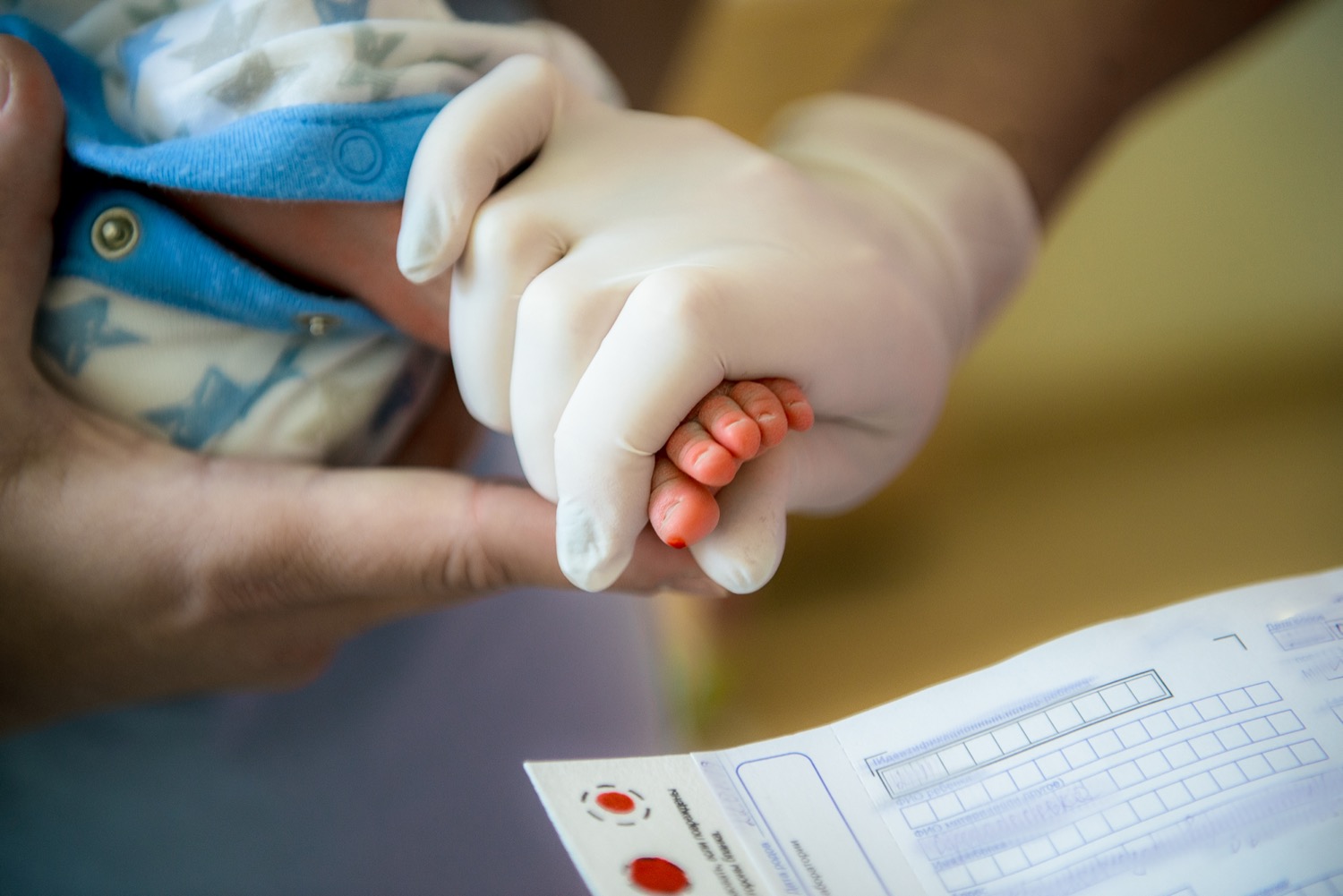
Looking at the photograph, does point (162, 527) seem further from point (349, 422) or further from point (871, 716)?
point (871, 716)

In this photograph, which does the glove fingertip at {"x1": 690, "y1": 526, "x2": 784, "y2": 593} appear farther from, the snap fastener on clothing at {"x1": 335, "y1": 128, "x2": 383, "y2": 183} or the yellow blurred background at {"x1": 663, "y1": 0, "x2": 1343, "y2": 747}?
the yellow blurred background at {"x1": 663, "y1": 0, "x2": 1343, "y2": 747}

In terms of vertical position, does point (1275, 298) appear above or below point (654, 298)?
above

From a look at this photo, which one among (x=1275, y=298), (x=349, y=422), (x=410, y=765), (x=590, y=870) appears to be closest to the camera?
(x=590, y=870)

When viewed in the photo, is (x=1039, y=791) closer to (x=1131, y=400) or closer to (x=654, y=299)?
(x=654, y=299)

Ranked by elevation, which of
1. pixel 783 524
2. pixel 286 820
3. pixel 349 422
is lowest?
pixel 783 524

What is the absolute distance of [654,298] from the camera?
0.39 m

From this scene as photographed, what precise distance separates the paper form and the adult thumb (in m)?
0.37

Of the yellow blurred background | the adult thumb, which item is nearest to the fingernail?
the adult thumb

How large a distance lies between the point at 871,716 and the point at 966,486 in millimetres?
677

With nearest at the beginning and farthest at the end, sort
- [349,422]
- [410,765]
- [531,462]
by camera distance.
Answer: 1. [531,462]
2. [349,422]
3. [410,765]

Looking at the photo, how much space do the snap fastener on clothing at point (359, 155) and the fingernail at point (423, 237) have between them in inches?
1.7

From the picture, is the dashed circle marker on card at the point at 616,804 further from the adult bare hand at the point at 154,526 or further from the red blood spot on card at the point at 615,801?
the adult bare hand at the point at 154,526

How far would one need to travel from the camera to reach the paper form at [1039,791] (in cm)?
33

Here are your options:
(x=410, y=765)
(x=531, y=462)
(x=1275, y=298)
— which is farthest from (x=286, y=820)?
(x=1275, y=298)
